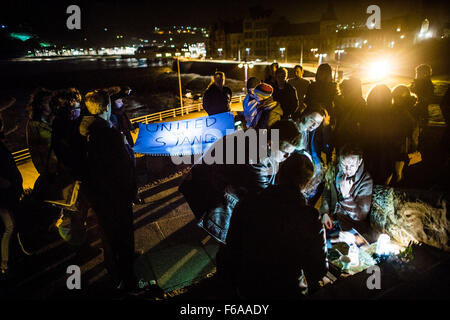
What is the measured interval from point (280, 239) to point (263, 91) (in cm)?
337

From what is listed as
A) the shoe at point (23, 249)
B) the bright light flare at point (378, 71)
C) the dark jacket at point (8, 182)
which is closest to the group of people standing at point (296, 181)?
the dark jacket at point (8, 182)

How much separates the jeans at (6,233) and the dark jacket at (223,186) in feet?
7.78

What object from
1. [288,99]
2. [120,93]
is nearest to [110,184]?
[120,93]

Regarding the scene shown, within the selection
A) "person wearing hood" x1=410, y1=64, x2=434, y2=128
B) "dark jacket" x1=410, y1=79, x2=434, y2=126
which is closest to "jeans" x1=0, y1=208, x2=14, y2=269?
"person wearing hood" x1=410, y1=64, x2=434, y2=128

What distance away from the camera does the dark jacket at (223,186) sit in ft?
10.0

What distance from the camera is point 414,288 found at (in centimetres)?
226

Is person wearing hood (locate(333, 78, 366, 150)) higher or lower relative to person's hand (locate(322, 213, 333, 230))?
higher

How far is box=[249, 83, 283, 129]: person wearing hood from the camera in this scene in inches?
168

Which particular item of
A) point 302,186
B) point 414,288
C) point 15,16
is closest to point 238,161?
point 302,186

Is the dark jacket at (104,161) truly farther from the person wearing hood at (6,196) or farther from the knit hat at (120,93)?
the knit hat at (120,93)

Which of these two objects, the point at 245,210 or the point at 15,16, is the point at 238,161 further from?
the point at 15,16

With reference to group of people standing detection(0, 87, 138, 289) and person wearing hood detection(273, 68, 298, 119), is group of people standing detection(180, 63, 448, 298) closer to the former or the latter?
person wearing hood detection(273, 68, 298, 119)
